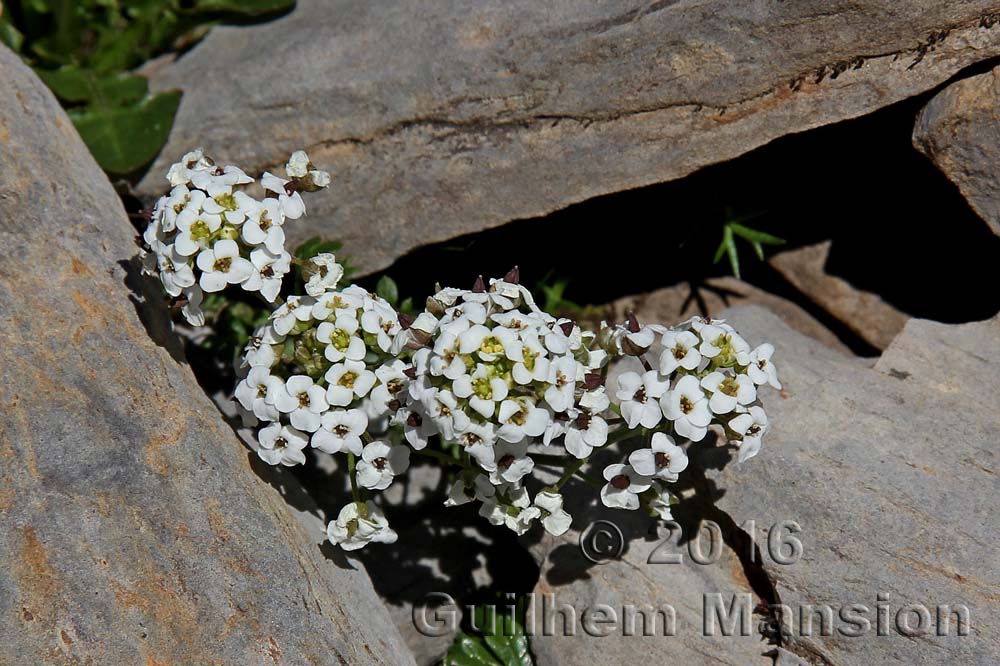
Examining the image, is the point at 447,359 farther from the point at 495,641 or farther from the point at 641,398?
the point at 495,641

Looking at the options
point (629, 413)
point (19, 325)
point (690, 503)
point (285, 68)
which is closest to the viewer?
point (629, 413)

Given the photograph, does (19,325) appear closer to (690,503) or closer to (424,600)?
(424,600)

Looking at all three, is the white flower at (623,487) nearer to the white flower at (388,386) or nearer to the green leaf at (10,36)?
the white flower at (388,386)

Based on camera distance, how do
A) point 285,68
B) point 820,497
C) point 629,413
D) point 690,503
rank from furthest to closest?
point 285,68
point 690,503
point 820,497
point 629,413

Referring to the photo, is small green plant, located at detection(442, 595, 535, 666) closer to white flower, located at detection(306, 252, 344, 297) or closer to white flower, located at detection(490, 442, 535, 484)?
white flower, located at detection(490, 442, 535, 484)

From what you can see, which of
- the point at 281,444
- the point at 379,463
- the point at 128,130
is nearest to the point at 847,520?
the point at 379,463

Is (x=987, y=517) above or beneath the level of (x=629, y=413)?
beneath

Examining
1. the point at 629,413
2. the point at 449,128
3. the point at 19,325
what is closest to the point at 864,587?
the point at 629,413
